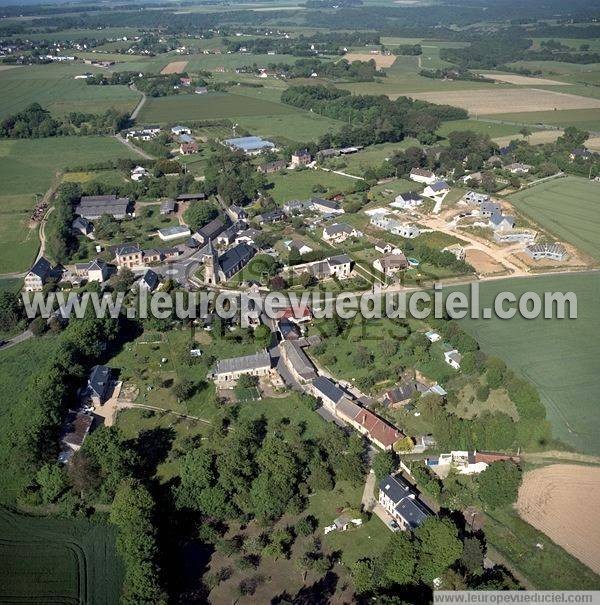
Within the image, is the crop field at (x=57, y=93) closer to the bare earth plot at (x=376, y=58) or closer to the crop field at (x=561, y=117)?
the bare earth plot at (x=376, y=58)

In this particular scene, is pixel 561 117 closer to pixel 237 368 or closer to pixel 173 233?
pixel 173 233

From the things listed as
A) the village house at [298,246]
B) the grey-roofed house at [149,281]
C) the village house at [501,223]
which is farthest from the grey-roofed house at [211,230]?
the village house at [501,223]

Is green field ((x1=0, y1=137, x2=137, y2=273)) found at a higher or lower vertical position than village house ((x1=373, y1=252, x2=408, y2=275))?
higher

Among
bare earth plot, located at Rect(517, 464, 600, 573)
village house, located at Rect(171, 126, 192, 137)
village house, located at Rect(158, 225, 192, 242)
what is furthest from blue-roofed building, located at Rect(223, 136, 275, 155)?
bare earth plot, located at Rect(517, 464, 600, 573)

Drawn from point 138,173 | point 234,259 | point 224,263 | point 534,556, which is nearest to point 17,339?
point 224,263

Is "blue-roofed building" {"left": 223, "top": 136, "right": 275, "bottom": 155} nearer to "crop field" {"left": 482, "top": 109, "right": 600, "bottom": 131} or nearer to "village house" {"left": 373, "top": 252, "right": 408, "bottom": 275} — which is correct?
"village house" {"left": 373, "top": 252, "right": 408, "bottom": 275}
